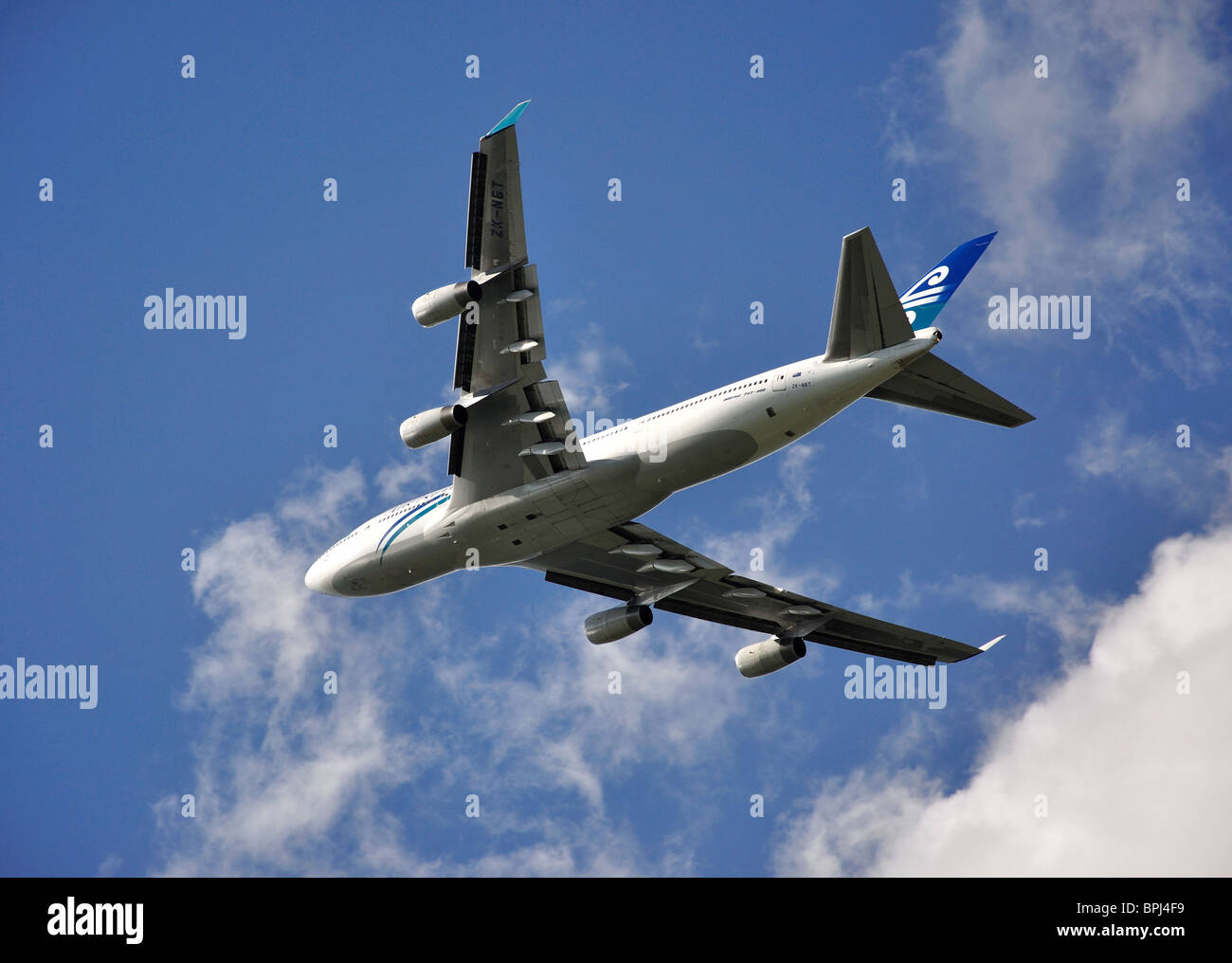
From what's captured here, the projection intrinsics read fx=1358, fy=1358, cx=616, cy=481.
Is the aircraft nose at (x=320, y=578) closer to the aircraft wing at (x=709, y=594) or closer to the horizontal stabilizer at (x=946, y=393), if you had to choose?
the aircraft wing at (x=709, y=594)

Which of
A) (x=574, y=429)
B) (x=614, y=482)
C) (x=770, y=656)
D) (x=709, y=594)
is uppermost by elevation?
(x=574, y=429)

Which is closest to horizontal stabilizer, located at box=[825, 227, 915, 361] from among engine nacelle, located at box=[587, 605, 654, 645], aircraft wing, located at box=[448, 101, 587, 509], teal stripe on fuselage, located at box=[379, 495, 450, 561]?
aircraft wing, located at box=[448, 101, 587, 509]

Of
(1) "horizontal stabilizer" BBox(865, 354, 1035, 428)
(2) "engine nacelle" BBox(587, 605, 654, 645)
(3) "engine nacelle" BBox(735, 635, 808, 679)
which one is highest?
(1) "horizontal stabilizer" BBox(865, 354, 1035, 428)

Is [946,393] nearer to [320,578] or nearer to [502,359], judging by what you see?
[502,359]

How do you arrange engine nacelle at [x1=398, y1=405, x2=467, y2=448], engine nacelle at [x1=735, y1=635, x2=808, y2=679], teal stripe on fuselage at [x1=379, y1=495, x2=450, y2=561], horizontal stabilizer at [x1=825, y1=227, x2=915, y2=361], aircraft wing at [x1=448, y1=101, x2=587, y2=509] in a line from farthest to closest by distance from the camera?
engine nacelle at [x1=735, y1=635, x2=808, y2=679]
teal stripe on fuselage at [x1=379, y1=495, x2=450, y2=561]
engine nacelle at [x1=398, y1=405, x2=467, y2=448]
aircraft wing at [x1=448, y1=101, x2=587, y2=509]
horizontal stabilizer at [x1=825, y1=227, x2=915, y2=361]

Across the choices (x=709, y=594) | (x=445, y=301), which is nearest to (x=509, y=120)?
(x=445, y=301)

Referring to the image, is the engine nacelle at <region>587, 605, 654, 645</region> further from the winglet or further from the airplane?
the winglet
